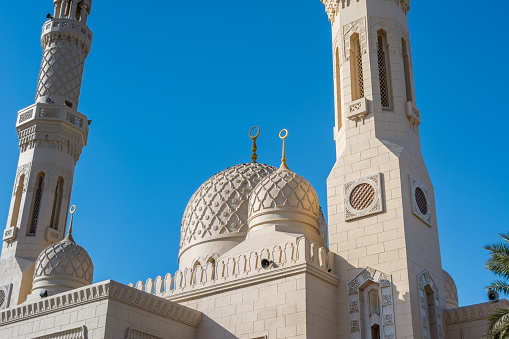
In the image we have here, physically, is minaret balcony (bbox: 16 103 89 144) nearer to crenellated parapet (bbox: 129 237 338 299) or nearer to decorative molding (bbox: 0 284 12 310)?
decorative molding (bbox: 0 284 12 310)

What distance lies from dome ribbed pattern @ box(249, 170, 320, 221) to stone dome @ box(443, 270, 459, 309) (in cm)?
413

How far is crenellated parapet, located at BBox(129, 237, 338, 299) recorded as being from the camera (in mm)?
12328

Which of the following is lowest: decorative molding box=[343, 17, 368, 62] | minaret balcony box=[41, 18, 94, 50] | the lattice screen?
the lattice screen

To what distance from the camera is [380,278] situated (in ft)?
39.8

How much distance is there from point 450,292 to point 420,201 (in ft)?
14.1

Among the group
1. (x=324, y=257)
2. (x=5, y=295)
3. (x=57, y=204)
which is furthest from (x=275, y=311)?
(x=57, y=204)

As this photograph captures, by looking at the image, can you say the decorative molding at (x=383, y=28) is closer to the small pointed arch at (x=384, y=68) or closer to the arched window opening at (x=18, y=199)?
the small pointed arch at (x=384, y=68)

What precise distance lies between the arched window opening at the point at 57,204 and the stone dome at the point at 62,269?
108 inches

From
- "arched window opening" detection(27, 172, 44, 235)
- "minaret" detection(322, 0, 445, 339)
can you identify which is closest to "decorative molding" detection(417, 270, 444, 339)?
"minaret" detection(322, 0, 445, 339)

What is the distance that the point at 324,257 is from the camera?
12.7m

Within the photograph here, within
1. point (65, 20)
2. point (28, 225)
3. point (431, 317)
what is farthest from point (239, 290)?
point (65, 20)

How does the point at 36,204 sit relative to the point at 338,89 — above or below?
below

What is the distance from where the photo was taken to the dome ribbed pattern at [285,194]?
569 inches

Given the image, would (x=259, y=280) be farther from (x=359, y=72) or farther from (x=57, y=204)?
(x=57, y=204)
